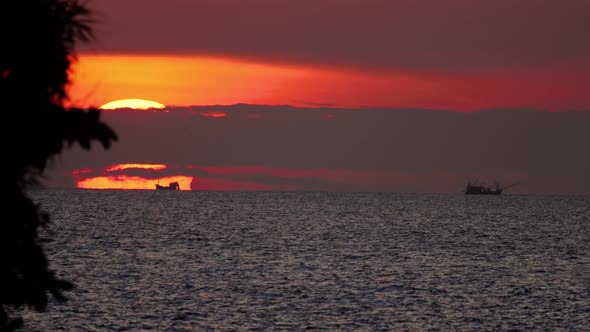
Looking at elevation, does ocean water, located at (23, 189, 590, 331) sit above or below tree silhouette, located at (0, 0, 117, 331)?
below

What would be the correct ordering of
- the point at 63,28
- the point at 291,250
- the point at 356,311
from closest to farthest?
1. the point at 63,28
2. the point at 356,311
3. the point at 291,250

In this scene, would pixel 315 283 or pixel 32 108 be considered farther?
pixel 315 283

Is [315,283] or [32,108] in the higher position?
[32,108]

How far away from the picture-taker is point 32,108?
38.6 feet

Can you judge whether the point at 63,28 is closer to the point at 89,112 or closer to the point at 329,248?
the point at 89,112

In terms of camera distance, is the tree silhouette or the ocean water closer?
the tree silhouette

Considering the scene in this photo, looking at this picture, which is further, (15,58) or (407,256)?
(407,256)

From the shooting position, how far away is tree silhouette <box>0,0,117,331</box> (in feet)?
37.6

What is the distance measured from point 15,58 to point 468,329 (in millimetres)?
42050

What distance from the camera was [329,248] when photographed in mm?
115438

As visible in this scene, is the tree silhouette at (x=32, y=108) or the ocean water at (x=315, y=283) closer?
the tree silhouette at (x=32, y=108)

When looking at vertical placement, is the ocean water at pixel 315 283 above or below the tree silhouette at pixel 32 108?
below

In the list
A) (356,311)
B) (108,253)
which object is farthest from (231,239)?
(356,311)

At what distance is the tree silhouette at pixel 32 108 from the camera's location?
11.5 metres
